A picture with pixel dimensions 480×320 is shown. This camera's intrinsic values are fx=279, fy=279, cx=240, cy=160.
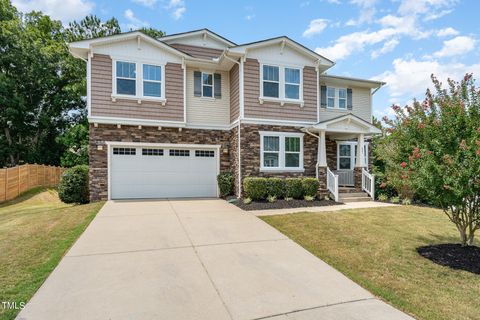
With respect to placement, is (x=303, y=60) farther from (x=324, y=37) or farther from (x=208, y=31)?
(x=208, y=31)

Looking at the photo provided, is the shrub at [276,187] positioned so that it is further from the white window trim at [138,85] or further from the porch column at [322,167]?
the white window trim at [138,85]

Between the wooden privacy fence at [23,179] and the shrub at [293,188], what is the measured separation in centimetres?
1593

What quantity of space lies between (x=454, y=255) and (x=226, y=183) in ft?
28.3

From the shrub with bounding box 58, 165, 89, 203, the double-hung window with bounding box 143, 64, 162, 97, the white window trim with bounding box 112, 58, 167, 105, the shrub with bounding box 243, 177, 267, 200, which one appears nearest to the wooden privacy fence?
the shrub with bounding box 58, 165, 89, 203

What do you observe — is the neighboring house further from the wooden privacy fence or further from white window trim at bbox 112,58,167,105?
the wooden privacy fence

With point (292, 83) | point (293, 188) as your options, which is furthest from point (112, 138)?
point (292, 83)

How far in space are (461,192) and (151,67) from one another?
1174 centimetres

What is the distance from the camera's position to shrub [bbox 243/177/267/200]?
36.8 ft

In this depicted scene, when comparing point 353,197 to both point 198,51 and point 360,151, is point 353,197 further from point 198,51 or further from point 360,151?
point 198,51

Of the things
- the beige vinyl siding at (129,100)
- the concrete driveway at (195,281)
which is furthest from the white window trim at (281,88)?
the concrete driveway at (195,281)

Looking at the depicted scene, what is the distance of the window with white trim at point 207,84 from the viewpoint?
13.4m

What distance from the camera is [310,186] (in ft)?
39.3

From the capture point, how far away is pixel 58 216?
9000mm

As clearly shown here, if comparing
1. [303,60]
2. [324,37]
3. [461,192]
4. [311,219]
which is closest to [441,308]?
[461,192]
